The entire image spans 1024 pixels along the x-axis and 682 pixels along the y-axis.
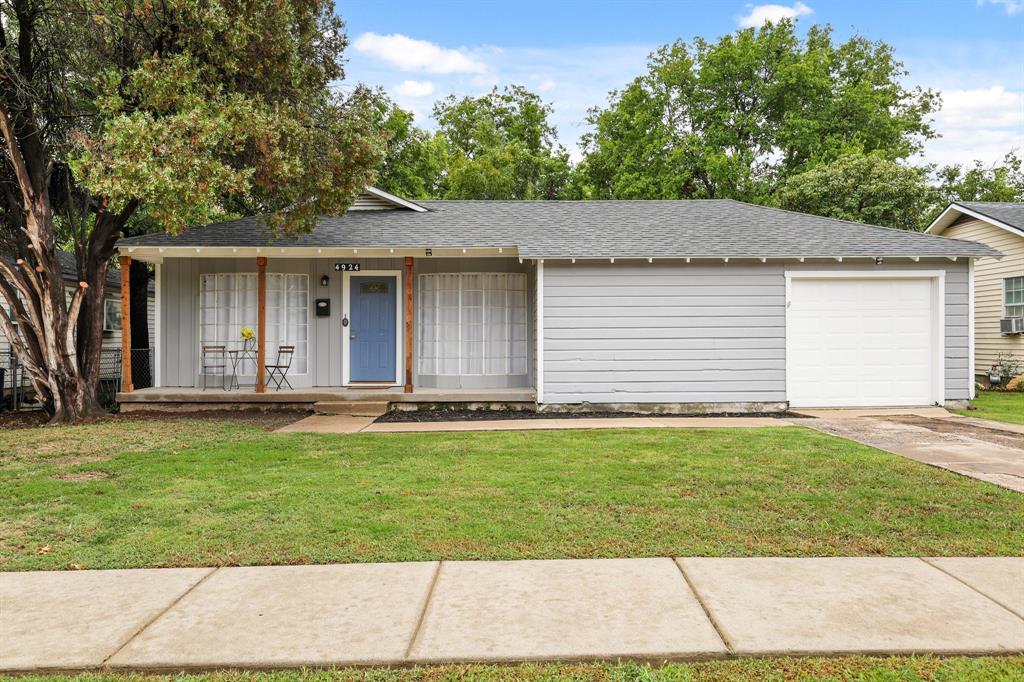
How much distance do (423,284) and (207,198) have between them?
4.40m

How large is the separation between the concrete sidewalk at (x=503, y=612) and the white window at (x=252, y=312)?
828 centimetres

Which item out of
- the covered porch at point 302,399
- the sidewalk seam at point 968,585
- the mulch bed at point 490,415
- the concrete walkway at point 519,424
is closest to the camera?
the sidewalk seam at point 968,585

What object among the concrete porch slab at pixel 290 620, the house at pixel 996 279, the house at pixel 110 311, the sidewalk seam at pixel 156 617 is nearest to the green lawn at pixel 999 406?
the house at pixel 996 279

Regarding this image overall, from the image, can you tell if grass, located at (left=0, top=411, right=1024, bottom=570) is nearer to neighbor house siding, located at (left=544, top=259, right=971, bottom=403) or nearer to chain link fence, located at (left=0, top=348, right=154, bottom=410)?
neighbor house siding, located at (left=544, top=259, right=971, bottom=403)

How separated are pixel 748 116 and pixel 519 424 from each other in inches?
1000

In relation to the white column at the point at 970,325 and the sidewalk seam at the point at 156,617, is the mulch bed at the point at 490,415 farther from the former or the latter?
the sidewalk seam at the point at 156,617

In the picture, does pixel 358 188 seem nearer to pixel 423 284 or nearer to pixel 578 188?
pixel 423 284

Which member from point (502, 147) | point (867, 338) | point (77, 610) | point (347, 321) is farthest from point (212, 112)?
point (502, 147)

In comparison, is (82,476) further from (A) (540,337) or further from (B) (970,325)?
Answer: (B) (970,325)

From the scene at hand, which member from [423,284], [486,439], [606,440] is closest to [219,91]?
[423,284]

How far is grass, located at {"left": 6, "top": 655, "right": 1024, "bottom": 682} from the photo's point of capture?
2301 mm

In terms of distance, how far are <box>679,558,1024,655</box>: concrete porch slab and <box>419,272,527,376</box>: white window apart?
8.09 metres

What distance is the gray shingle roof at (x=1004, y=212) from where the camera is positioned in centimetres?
1404

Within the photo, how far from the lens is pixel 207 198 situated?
25.2 feet
